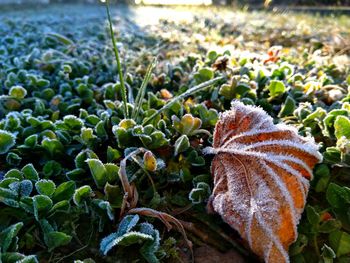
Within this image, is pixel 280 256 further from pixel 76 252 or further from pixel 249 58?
pixel 249 58

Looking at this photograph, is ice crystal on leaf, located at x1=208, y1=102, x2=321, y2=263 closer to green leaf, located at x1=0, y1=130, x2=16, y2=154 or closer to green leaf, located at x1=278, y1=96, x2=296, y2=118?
green leaf, located at x1=278, y1=96, x2=296, y2=118

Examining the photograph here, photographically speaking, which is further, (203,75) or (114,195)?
(203,75)

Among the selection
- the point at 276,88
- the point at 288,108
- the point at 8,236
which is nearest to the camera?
the point at 8,236

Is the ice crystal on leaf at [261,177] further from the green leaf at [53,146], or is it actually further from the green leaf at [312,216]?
the green leaf at [53,146]

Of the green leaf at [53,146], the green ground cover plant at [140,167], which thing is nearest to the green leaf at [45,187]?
the green ground cover plant at [140,167]

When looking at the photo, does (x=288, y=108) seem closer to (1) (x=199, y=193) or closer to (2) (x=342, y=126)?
(2) (x=342, y=126)

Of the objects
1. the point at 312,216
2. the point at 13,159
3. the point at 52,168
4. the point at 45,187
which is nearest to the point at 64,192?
the point at 45,187

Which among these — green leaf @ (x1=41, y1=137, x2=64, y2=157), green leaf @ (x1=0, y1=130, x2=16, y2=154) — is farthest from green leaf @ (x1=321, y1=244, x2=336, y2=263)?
green leaf @ (x1=0, y1=130, x2=16, y2=154)
